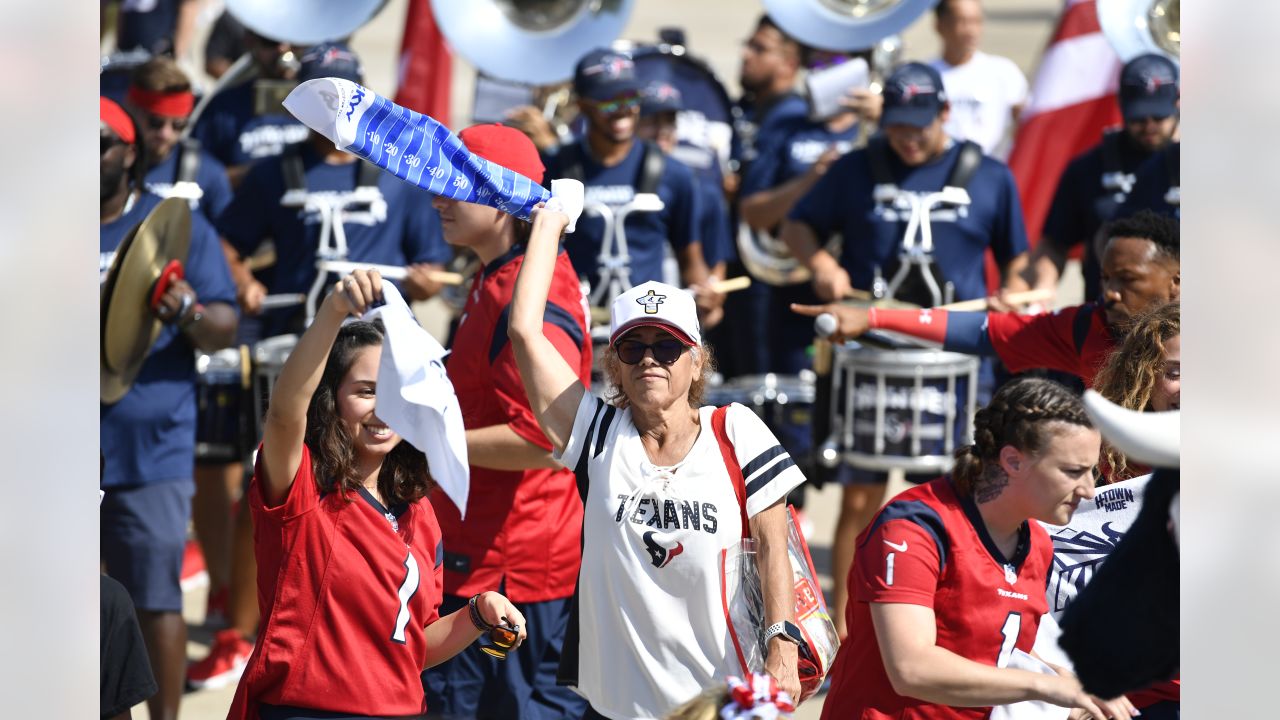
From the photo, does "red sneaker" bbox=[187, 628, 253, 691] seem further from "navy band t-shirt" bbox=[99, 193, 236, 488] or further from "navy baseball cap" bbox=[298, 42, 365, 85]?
"navy baseball cap" bbox=[298, 42, 365, 85]

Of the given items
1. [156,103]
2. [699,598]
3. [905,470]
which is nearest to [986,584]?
[699,598]

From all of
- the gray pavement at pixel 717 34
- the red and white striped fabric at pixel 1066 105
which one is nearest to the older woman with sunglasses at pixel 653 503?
the red and white striped fabric at pixel 1066 105

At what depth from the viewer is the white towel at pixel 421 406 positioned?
3.12 metres

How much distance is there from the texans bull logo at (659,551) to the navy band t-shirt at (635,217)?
3.72 m

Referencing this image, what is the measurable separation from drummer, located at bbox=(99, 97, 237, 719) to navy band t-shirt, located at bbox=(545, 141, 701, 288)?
1.94m

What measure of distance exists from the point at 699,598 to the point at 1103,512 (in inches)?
34.6

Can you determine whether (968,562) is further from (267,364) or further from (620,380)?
(267,364)

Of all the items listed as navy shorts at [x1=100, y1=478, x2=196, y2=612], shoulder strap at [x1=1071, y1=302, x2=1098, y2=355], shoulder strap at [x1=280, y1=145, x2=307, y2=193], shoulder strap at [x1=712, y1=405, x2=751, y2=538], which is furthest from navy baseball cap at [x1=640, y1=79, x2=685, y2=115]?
shoulder strap at [x1=712, y1=405, x2=751, y2=538]

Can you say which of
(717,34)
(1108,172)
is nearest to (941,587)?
(1108,172)

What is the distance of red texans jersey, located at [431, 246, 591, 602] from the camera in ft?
13.9

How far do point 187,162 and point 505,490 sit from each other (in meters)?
3.19

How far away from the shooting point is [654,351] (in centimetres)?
355

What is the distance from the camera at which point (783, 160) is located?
28.0 ft
